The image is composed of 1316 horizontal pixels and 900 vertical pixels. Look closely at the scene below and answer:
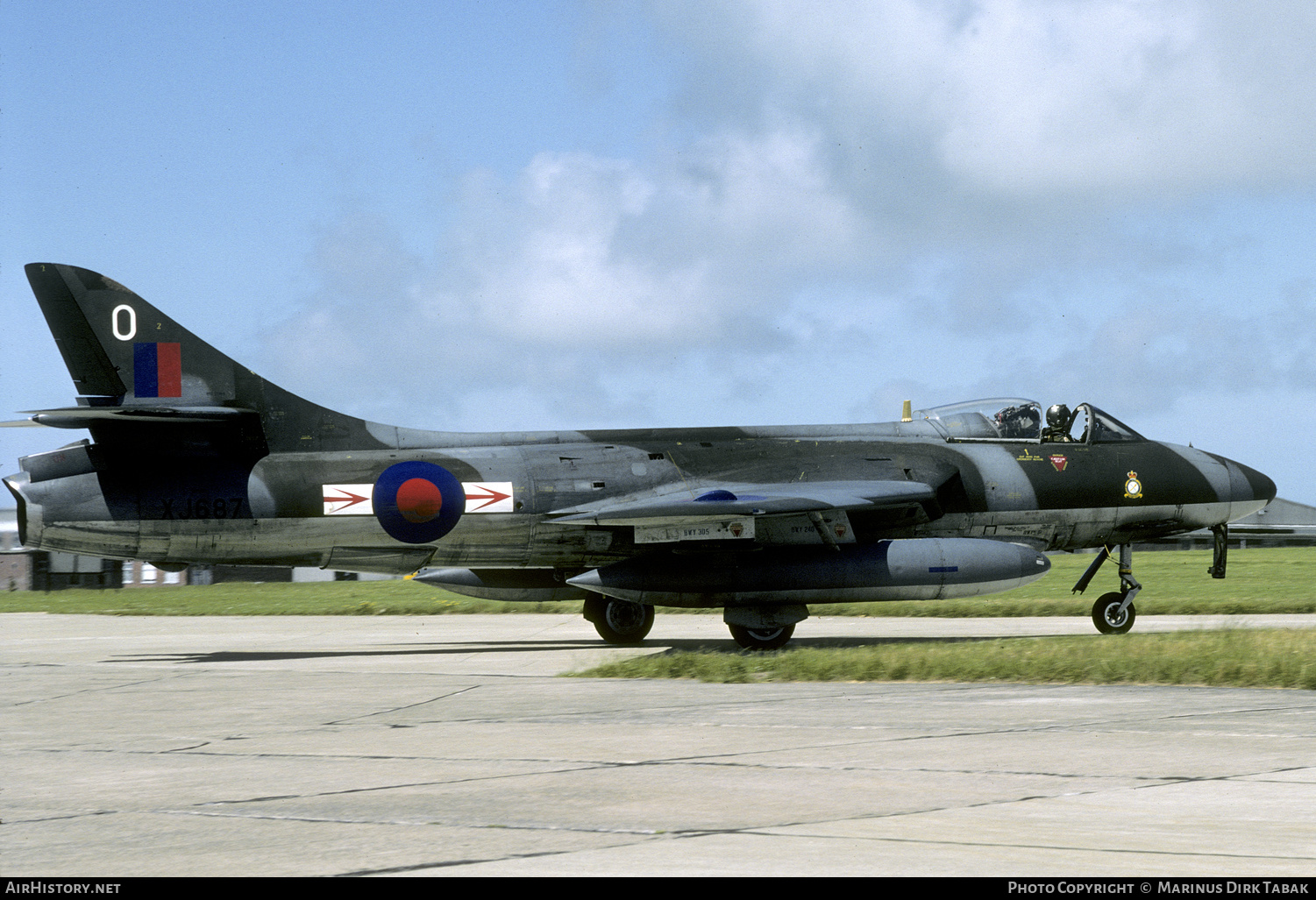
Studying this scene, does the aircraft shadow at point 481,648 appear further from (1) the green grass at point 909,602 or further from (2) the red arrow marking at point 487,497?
(1) the green grass at point 909,602

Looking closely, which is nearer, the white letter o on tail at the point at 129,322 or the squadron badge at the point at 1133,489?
the white letter o on tail at the point at 129,322

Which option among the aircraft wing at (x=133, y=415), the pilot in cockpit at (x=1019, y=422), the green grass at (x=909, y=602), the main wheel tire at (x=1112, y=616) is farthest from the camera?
the green grass at (x=909, y=602)

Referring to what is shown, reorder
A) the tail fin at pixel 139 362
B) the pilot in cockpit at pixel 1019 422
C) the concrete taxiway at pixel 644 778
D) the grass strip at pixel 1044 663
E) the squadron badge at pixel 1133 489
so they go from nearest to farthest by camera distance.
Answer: the concrete taxiway at pixel 644 778, the grass strip at pixel 1044 663, the tail fin at pixel 139 362, the squadron badge at pixel 1133 489, the pilot in cockpit at pixel 1019 422

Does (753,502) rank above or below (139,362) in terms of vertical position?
below

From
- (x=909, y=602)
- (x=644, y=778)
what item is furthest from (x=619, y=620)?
(x=644, y=778)

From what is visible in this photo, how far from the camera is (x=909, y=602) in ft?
87.8

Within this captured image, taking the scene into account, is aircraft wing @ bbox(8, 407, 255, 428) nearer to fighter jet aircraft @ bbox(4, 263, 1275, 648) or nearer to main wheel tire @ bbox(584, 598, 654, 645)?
fighter jet aircraft @ bbox(4, 263, 1275, 648)

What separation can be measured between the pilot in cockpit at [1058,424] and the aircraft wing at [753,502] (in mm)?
2444

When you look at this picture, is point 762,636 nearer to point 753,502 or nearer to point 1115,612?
point 753,502

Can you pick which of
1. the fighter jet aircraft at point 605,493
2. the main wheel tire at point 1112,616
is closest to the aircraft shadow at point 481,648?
the fighter jet aircraft at point 605,493

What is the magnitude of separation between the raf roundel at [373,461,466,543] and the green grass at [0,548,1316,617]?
11082mm

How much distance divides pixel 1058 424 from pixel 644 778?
46.6ft

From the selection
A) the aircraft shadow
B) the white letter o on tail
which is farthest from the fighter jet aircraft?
the aircraft shadow

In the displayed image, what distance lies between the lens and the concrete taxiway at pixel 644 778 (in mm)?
5234
